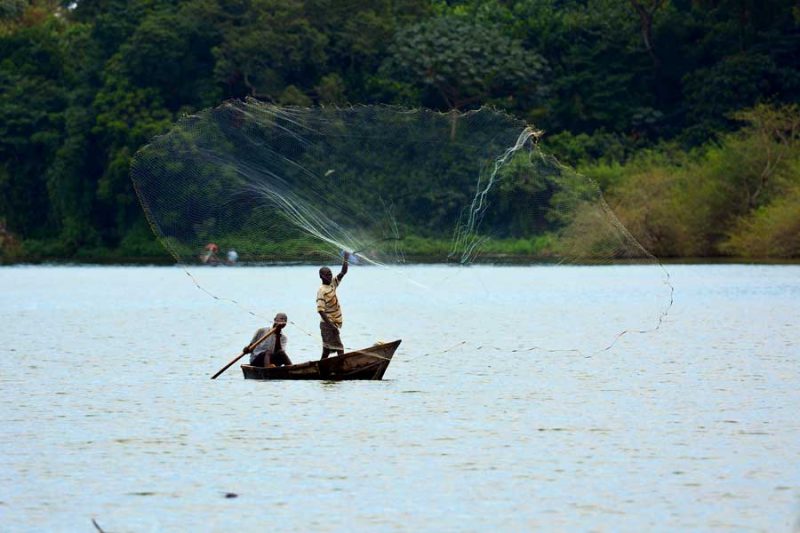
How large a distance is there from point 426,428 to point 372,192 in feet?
11.1

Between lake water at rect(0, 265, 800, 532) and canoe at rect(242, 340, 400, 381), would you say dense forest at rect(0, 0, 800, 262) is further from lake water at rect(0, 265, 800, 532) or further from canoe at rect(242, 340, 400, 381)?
canoe at rect(242, 340, 400, 381)

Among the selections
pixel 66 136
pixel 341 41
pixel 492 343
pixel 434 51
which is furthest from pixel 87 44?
pixel 492 343

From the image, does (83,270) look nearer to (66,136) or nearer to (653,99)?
(66,136)

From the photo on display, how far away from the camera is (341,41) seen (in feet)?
252

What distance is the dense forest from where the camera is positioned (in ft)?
Answer: 237

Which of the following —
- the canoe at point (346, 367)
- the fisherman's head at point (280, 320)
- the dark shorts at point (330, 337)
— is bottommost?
the canoe at point (346, 367)

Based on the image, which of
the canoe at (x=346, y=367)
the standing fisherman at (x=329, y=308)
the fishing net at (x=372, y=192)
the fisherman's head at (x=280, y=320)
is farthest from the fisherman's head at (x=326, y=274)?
the canoe at (x=346, y=367)

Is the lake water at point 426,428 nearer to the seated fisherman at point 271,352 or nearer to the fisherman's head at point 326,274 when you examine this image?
the seated fisherman at point 271,352

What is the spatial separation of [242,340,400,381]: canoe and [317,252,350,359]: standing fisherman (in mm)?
201

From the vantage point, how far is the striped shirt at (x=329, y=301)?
20.5 meters

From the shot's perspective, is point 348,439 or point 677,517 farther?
point 348,439

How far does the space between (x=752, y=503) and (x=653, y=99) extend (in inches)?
2565

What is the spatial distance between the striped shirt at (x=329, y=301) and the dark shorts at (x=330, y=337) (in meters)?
0.19

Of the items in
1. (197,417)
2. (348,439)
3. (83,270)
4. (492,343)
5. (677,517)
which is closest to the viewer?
(677,517)
